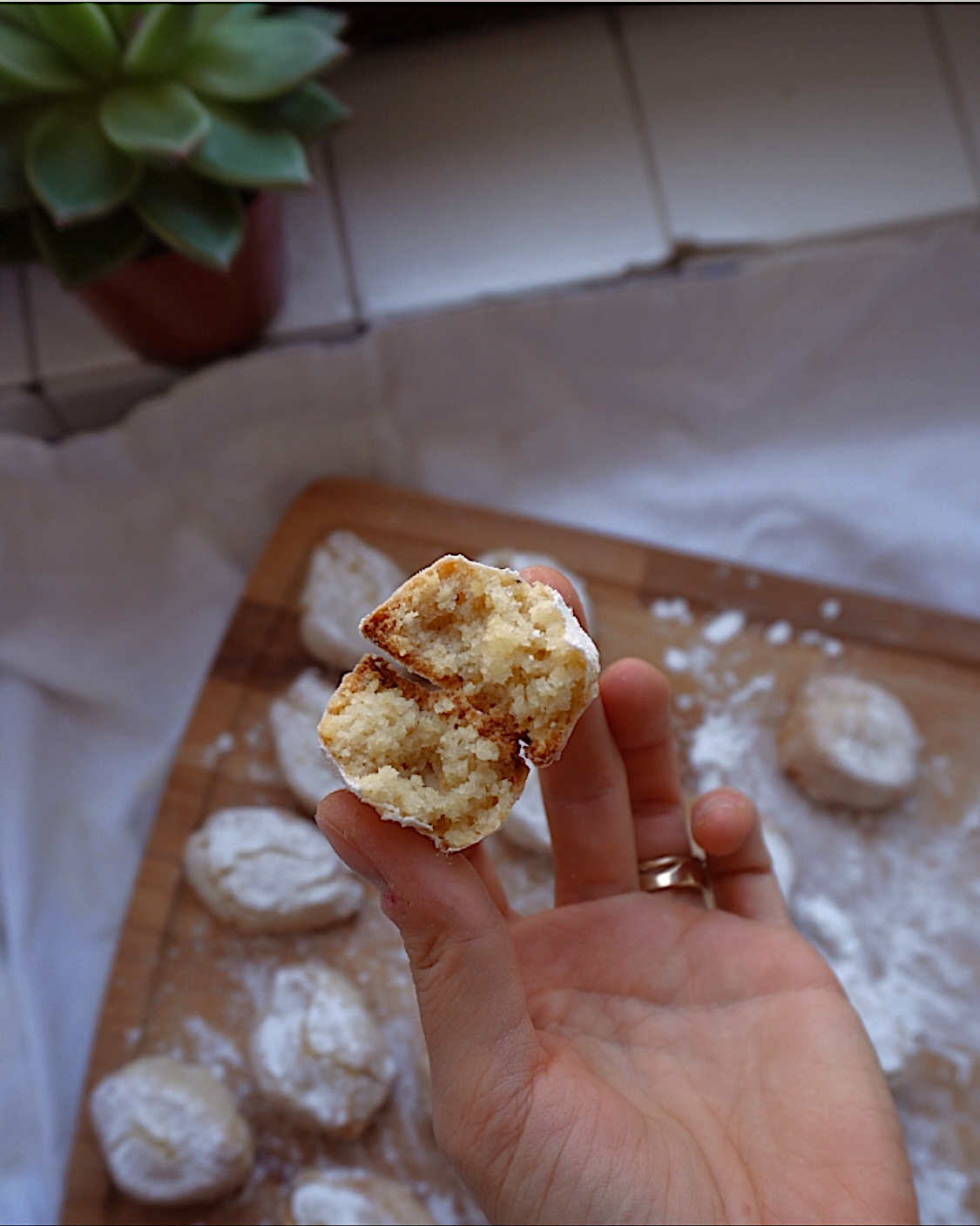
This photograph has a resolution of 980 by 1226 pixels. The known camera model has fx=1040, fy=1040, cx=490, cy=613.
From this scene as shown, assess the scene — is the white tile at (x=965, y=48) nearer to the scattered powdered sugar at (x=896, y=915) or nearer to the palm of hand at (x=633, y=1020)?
the scattered powdered sugar at (x=896, y=915)

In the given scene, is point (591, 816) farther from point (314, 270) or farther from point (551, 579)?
point (314, 270)

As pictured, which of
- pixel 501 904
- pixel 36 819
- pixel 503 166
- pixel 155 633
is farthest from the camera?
pixel 503 166

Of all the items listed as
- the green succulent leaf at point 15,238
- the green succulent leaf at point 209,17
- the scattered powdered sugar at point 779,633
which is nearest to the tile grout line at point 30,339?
the green succulent leaf at point 15,238

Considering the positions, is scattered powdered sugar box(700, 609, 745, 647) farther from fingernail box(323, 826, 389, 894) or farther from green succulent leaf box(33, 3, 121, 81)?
green succulent leaf box(33, 3, 121, 81)

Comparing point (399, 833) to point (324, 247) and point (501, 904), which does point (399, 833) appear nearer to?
point (501, 904)

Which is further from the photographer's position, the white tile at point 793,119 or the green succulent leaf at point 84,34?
the white tile at point 793,119

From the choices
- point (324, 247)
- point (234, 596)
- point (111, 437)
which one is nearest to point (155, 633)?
point (234, 596)

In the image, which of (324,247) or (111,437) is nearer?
(111,437)

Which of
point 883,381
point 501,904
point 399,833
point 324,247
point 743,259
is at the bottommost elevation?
point 501,904
